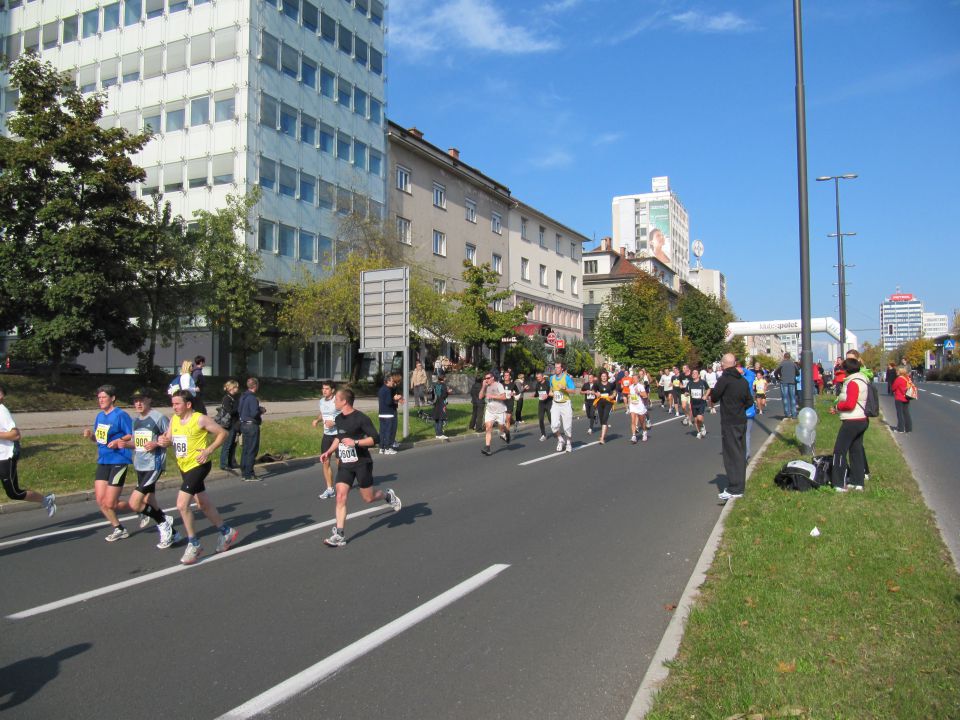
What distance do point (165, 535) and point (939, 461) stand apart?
12746 millimetres

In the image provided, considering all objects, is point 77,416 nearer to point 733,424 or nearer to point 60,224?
point 60,224

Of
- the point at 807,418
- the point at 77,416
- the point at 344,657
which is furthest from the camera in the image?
the point at 77,416

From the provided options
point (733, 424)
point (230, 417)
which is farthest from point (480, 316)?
point (733, 424)

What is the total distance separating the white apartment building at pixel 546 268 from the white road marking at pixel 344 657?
47.5 metres

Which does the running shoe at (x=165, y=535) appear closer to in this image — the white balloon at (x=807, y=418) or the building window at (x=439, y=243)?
the white balloon at (x=807, y=418)

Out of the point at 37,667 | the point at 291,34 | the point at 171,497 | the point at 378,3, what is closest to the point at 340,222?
the point at 291,34

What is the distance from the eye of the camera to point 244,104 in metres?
32.6

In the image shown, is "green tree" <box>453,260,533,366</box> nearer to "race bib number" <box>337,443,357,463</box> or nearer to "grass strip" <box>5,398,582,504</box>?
"grass strip" <box>5,398,582,504</box>

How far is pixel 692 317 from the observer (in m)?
77.5

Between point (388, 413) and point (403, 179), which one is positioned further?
point (403, 179)

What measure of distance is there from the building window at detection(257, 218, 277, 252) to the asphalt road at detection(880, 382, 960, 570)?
25.6 m

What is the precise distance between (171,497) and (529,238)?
1975 inches

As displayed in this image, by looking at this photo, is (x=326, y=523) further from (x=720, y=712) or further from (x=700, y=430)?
(x=700, y=430)

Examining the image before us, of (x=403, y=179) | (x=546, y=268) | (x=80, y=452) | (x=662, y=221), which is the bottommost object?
(x=80, y=452)
